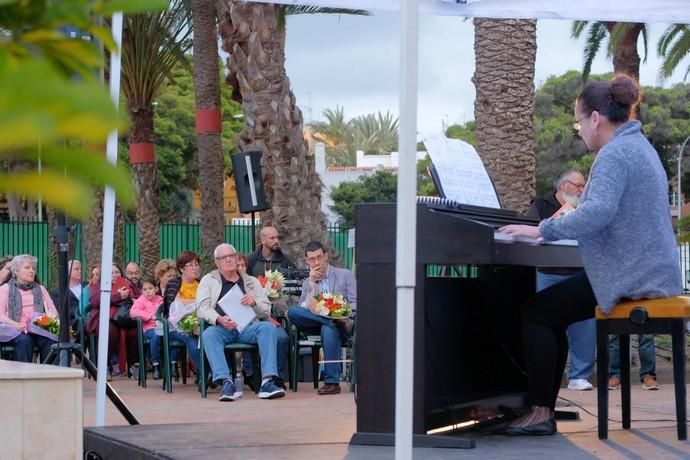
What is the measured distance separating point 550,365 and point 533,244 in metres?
0.60

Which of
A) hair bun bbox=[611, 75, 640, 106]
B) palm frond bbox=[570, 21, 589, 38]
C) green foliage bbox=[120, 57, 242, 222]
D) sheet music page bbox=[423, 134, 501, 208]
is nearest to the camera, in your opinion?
hair bun bbox=[611, 75, 640, 106]

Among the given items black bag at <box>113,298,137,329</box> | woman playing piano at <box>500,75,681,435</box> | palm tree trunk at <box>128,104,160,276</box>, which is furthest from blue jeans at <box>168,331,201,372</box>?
palm tree trunk at <box>128,104,160,276</box>

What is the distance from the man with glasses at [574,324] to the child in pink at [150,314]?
5.21 m

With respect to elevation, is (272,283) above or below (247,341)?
above

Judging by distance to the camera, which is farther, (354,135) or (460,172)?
(354,135)

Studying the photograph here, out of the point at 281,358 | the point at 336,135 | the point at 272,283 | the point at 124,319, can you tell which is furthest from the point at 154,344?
the point at 336,135

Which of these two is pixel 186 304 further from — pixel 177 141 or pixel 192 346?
pixel 177 141

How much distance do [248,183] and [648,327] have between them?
9.62 meters

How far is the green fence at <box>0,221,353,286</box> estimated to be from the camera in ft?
93.3

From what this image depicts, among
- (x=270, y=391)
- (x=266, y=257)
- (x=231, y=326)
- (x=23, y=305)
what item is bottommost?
(x=270, y=391)

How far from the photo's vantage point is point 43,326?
1252 centimetres

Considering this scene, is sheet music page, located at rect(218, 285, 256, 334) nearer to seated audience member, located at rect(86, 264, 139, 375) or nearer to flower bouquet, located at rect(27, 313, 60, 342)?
flower bouquet, located at rect(27, 313, 60, 342)

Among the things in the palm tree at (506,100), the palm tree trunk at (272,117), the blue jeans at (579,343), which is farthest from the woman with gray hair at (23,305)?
the blue jeans at (579,343)

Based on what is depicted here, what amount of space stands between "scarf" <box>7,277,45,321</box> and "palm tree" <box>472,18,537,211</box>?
5.14m
